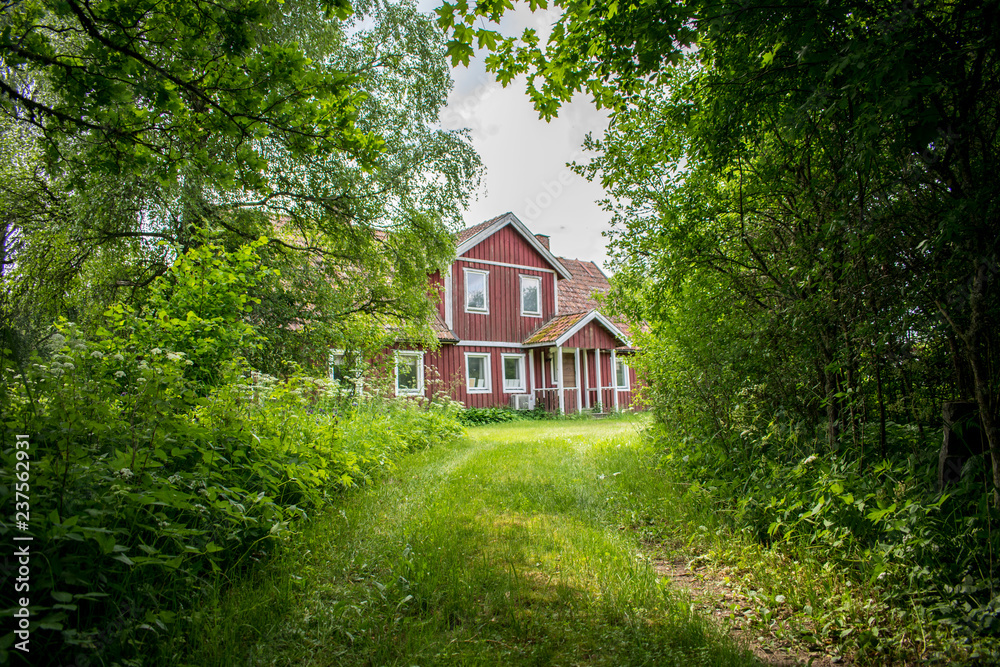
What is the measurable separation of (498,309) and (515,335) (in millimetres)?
1252

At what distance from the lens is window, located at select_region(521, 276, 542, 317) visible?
20.4 meters

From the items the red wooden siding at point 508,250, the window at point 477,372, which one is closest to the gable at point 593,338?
the window at point 477,372

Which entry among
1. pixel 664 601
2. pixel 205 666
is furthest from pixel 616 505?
pixel 205 666

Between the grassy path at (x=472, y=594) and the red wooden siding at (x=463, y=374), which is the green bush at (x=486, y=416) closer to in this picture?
the red wooden siding at (x=463, y=374)

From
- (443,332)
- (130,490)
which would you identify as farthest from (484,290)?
(130,490)

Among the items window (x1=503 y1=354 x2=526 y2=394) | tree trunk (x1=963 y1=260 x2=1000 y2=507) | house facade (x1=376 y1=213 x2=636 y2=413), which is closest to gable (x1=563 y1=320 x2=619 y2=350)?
house facade (x1=376 y1=213 x2=636 y2=413)

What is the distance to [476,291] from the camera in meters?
19.0

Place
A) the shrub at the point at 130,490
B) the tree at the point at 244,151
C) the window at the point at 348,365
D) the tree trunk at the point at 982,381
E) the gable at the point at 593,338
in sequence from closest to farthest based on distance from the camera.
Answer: the shrub at the point at 130,490, the tree trunk at the point at 982,381, the tree at the point at 244,151, the window at the point at 348,365, the gable at the point at 593,338

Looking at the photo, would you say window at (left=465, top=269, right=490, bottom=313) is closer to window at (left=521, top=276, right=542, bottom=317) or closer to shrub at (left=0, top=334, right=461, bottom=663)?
window at (left=521, top=276, right=542, bottom=317)

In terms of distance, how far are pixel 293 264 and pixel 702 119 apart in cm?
808

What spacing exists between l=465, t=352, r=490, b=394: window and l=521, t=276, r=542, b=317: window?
8.66 feet

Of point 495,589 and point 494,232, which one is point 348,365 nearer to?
point 495,589

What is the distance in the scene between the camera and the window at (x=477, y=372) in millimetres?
18562

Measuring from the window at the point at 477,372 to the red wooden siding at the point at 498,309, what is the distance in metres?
0.71
